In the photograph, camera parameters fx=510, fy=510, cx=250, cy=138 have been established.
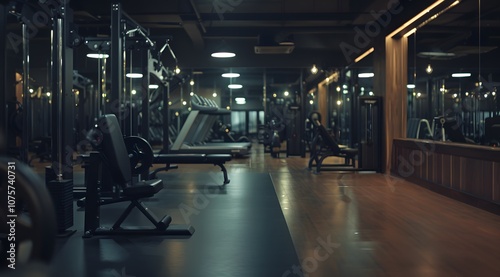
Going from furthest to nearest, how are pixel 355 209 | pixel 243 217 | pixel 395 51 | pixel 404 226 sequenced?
1. pixel 395 51
2. pixel 355 209
3. pixel 243 217
4. pixel 404 226

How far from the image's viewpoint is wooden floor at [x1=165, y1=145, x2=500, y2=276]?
109 inches

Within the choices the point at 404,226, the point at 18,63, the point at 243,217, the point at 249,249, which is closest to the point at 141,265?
the point at 249,249

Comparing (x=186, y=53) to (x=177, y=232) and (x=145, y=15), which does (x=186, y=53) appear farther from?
(x=177, y=232)

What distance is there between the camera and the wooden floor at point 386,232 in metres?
2.77

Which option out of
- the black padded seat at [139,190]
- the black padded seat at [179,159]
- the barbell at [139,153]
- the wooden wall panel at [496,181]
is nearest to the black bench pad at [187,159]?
the black padded seat at [179,159]

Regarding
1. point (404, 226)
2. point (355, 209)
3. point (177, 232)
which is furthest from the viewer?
point (355, 209)

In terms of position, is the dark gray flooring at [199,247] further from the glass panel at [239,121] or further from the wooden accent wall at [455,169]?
the glass panel at [239,121]

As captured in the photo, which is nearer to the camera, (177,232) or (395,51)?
(177,232)

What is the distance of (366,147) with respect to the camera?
816cm

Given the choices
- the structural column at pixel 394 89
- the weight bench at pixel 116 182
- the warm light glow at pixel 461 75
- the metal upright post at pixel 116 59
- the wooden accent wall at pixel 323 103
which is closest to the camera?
the weight bench at pixel 116 182

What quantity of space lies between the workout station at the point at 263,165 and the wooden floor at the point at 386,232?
0.07ft

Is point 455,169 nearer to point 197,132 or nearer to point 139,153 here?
point 139,153

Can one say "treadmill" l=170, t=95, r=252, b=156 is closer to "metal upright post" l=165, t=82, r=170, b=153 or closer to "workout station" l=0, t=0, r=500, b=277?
"workout station" l=0, t=0, r=500, b=277

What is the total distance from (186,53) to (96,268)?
30.6 ft
